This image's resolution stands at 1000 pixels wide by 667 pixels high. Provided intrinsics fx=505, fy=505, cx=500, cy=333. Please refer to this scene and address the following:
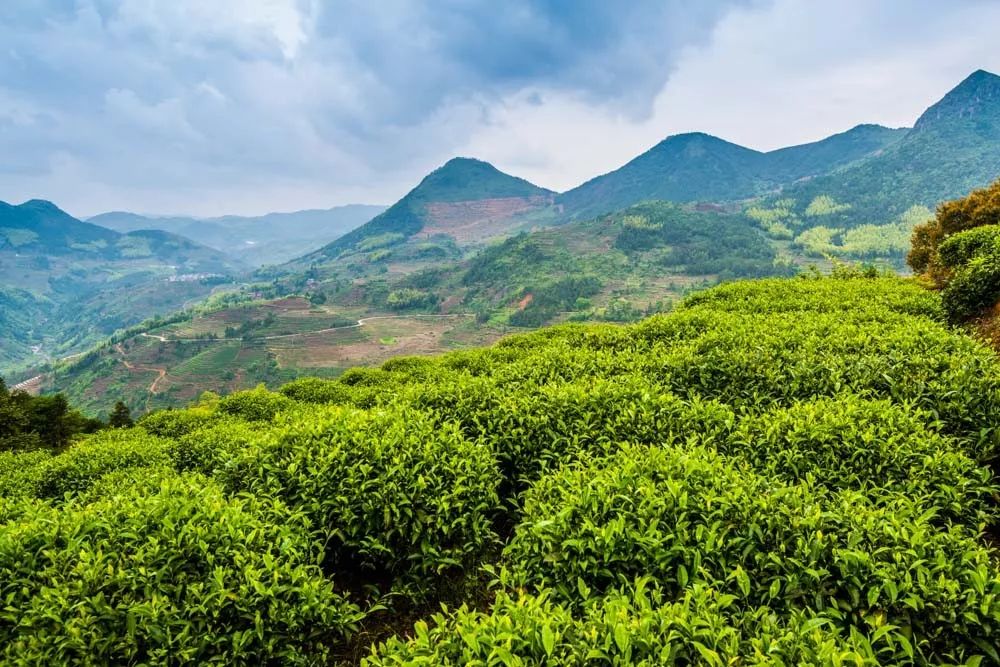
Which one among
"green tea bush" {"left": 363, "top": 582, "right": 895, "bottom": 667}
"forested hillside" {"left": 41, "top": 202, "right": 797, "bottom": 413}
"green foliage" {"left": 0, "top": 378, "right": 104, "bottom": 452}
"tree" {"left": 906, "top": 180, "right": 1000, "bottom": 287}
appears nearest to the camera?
"green tea bush" {"left": 363, "top": 582, "right": 895, "bottom": 667}

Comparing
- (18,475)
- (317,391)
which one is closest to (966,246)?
(317,391)

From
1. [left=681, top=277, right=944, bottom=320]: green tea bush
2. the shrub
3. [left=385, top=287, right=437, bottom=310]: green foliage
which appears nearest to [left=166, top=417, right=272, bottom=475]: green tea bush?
[left=681, top=277, right=944, bottom=320]: green tea bush

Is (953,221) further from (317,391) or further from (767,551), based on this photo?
(317,391)

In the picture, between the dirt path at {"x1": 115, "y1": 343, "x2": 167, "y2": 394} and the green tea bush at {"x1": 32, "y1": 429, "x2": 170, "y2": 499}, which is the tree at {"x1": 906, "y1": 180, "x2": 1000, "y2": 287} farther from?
the dirt path at {"x1": 115, "y1": 343, "x2": 167, "y2": 394}

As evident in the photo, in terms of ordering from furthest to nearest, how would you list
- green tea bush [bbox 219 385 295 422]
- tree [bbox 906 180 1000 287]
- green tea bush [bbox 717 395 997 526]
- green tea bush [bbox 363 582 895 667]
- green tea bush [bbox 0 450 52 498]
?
tree [bbox 906 180 1000 287] → green tea bush [bbox 219 385 295 422] → green tea bush [bbox 0 450 52 498] → green tea bush [bbox 717 395 997 526] → green tea bush [bbox 363 582 895 667]

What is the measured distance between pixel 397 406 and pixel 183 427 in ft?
26.1

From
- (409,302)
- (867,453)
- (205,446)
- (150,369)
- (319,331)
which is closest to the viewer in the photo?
(867,453)

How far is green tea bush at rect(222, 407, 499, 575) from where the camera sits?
4.51 meters

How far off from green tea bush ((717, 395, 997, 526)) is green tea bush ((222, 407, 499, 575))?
8.55 feet

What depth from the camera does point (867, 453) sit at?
179 inches

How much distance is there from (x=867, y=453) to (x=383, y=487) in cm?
438

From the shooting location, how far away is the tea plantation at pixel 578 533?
288cm

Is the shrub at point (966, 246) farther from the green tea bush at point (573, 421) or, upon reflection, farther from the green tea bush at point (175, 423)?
the green tea bush at point (175, 423)

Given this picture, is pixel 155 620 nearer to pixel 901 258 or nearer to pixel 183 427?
pixel 183 427
